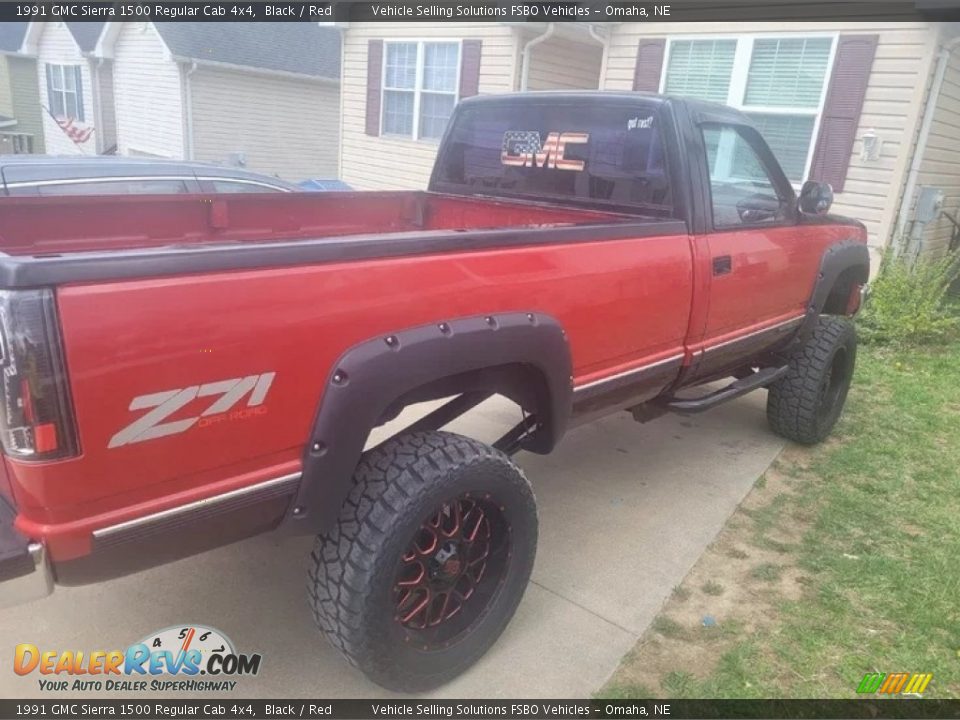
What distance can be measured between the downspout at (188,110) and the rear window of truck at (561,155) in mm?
14716

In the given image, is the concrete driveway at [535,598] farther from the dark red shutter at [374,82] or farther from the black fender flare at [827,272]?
the dark red shutter at [374,82]

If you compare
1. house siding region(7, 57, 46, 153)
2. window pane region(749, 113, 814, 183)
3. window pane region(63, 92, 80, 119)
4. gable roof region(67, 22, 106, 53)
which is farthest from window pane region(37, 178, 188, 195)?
house siding region(7, 57, 46, 153)

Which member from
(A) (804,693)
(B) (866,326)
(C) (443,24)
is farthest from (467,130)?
(C) (443,24)

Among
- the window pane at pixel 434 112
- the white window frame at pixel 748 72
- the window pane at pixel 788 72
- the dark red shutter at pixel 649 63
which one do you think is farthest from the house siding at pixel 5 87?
the window pane at pixel 788 72

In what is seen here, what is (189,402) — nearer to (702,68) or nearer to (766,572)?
(766,572)

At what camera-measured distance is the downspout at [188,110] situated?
16500mm

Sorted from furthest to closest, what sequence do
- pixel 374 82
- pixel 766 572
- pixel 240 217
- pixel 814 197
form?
pixel 374 82
pixel 814 197
pixel 240 217
pixel 766 572

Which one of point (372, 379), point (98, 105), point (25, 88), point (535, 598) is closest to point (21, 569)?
point (372, 379)

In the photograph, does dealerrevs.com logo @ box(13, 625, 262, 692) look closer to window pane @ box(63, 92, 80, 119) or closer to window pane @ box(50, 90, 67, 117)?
window pane @ box(63, 92, 80, 119)

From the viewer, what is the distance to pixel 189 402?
171 centimetres

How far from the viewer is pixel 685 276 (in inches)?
124

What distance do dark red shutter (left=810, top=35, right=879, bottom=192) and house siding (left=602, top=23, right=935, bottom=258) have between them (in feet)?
0.25

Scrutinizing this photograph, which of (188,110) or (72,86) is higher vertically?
(72,86)

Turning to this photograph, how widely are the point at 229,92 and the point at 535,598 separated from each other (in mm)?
17142
